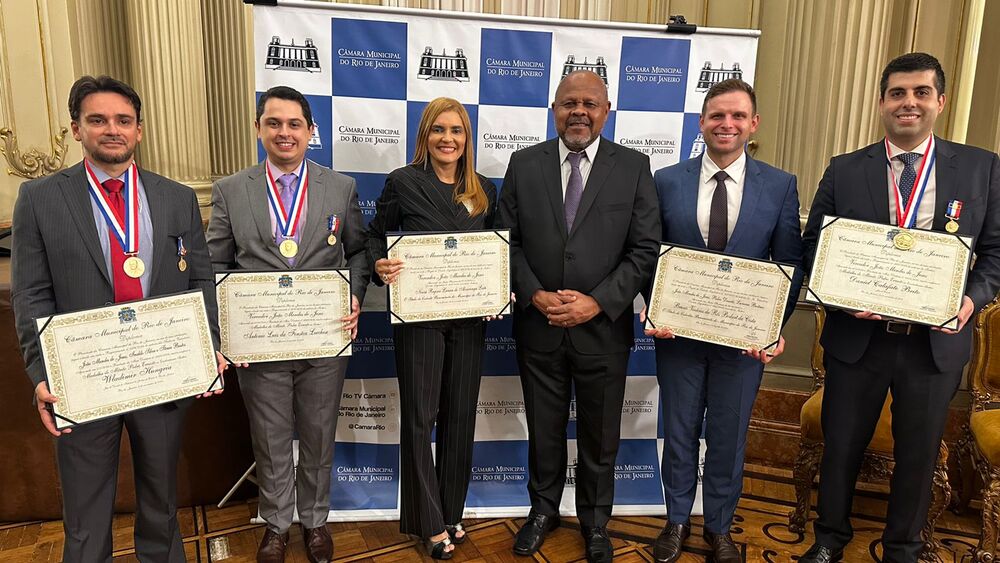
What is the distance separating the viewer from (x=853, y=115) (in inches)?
128

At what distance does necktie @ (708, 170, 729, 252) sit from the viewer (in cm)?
233

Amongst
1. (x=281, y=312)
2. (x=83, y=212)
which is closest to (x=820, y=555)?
(x=281, y=312)

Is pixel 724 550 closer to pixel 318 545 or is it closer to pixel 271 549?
pixel 318 545

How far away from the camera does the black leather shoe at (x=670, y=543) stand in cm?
255

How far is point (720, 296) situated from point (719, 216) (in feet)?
0.95

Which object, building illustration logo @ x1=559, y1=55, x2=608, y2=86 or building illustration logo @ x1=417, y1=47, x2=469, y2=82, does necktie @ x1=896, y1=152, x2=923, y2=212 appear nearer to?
building illustration logo @ x1=559, y1=55, x2=608, y2=86

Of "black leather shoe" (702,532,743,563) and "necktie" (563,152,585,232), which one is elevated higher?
"necktie" (563,152,585,232)

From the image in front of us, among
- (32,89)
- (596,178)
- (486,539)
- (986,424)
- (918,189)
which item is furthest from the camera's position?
(32,89)

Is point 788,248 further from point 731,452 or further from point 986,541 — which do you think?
point 986,541

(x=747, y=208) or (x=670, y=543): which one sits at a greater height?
(x=747, y=208)

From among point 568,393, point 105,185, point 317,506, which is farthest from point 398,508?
point 105,185

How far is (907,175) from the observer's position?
7.09 ft

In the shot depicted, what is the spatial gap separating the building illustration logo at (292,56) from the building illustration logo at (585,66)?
40.3 inches

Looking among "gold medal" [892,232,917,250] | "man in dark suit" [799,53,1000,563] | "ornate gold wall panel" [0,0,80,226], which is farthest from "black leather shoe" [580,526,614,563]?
"ornate gold wall panel" [0,0,80,226]
